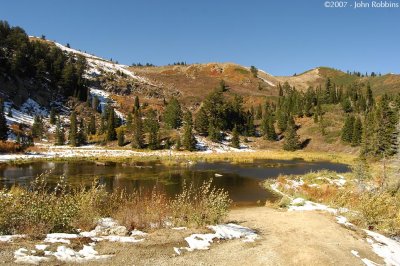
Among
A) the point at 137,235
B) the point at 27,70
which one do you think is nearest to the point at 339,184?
the point at 137,235

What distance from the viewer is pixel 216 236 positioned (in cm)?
1124

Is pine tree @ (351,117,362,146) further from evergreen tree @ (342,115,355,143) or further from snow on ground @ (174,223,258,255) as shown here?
snow on ground @ (174,223,258,255)

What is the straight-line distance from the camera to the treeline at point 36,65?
106m

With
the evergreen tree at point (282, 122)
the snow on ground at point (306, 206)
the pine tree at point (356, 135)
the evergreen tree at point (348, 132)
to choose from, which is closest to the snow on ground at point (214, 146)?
the evergreen tree at point (282, 122)

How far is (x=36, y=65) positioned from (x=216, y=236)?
384ft

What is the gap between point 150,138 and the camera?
8519 centimetres

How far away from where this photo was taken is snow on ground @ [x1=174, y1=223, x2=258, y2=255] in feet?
33.6

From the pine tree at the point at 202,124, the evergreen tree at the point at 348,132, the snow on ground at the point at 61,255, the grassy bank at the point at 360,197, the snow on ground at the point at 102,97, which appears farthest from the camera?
the snow on ground at the point at 102,97

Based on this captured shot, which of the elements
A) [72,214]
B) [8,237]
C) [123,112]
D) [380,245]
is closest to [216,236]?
[72,214]

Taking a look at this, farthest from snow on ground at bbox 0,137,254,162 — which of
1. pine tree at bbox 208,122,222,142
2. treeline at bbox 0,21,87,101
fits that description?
treeline at bbox 0,21,87,101

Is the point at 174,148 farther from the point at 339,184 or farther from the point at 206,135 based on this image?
the point at 339,184

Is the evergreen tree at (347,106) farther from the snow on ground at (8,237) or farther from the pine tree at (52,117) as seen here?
the snow on ground at (8,237)

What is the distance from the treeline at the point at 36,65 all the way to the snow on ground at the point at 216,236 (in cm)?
10929

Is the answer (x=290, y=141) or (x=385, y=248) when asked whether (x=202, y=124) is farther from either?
(x=385, y=248)
